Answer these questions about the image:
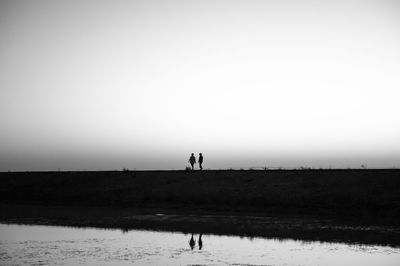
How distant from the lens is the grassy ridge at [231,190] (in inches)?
1195

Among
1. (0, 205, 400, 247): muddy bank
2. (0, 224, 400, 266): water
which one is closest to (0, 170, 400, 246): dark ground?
(0, 205, 400, 247): muddy bank

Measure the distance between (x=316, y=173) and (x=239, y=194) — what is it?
6.71m

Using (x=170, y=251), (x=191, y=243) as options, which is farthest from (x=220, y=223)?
(x=170, y=251)

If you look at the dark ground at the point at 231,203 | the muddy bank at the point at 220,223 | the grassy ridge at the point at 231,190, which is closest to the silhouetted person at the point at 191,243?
the muddy bank at the point at 220,223

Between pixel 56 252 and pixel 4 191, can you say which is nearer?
pixel 56 252

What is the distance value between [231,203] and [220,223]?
757 cm

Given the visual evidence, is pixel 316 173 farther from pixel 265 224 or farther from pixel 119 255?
pixel 119 255

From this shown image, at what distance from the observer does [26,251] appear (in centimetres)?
1803

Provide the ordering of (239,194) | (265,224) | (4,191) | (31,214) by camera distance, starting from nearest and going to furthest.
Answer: (265,224) → (31,214) → (239,194) → (4,191)

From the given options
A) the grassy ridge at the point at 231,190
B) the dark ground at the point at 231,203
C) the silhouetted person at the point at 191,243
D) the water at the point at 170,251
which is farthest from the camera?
the grassy ridge at the point at 231,190

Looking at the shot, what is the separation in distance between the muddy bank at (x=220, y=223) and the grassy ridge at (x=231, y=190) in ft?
9.03

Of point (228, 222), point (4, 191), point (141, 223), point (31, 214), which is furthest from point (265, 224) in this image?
point (4, 191)

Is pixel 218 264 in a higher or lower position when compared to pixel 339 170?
lower

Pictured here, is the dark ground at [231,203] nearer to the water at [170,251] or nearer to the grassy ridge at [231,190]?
the grassy ridge at [231,190]
